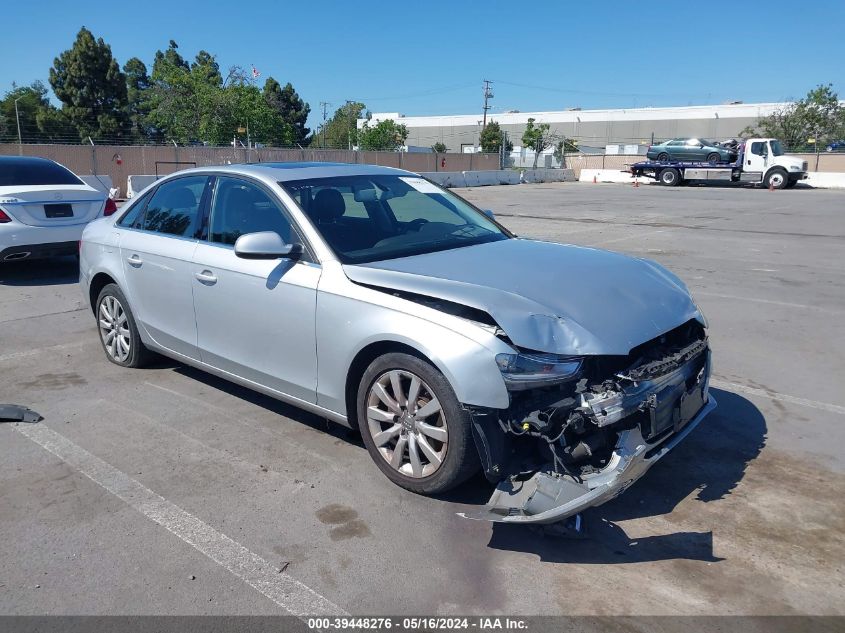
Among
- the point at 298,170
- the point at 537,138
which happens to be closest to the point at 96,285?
the point at 298,170

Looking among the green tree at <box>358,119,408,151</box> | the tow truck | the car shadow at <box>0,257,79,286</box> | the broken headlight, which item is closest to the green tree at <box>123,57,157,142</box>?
the green tree at <box>358,119,408,151</box>

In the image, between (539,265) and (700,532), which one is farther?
(539,265)

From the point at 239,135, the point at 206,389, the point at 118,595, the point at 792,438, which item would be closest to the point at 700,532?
the point at 792,438

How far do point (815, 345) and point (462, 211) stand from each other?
386 cm

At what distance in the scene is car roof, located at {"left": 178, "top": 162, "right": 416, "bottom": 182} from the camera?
4.59 m

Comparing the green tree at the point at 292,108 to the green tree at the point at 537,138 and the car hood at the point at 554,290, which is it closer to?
the green tree at the point at 537,138

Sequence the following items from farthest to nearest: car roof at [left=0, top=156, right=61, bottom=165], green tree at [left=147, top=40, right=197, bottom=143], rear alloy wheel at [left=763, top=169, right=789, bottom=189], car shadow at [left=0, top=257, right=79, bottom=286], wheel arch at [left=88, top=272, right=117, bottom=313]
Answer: green tree at [left=147, top=40, right=197, bottom=143]
rear alloy wheel at [left=763, top=169, right=789, bottom=189]
car roof at [left=0, top=156, right=61, bottom=165]
car shadow at [left=0, top=257, right=79, bottom=286]
wheel arch at [left=88, top=272, right=117, bottom=313]

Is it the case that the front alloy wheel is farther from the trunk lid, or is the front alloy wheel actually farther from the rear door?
the trunk lid

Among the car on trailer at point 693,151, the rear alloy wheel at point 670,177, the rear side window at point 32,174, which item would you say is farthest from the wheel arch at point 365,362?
the rear alloy wheel at point 670,177

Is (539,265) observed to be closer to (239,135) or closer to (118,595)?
(118,595)

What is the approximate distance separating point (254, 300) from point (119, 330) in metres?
2.06

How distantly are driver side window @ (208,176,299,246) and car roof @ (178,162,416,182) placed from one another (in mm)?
97

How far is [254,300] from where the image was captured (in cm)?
430

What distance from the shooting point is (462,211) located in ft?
16.8
